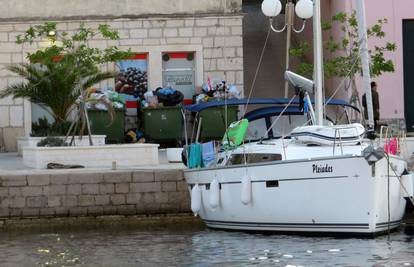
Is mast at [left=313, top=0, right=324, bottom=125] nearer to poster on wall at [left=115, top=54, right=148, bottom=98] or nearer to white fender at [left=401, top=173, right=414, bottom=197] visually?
white fender at [left=401, top=173, right=414, bottom=197]

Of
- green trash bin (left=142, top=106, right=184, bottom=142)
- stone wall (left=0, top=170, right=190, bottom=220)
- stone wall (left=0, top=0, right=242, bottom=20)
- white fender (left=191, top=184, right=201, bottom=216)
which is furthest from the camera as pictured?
stone wall (left=0, top=0, right=242, bottom=20)

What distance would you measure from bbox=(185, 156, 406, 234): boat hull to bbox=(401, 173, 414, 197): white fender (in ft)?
0.34

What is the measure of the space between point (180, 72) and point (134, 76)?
3.86 ft

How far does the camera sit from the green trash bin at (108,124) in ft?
99.6

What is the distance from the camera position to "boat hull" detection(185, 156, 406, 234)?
19.4 m

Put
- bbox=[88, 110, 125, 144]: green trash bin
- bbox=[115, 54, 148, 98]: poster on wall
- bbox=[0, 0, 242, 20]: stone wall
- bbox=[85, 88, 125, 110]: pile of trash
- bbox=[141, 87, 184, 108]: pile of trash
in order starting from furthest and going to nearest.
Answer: bbox=[115, 54, 148, 98]: poster on wall < bbox=[0, 0, 242, 20]: stone wall < bbox=[141, 87, 184, 108]: pile of trash < bbox=[88, 110, 125, 144]: green trash bin < bbox=[85, 88, 125, 110]: pile of trash

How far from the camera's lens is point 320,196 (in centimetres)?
1961

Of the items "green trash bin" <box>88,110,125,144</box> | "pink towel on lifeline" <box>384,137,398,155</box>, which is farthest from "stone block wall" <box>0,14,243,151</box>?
"pink towel on lifeline" <box>384,137,398,155</box>

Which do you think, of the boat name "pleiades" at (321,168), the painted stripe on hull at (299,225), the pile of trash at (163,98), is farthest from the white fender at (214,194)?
the pile of trash at (163,98)

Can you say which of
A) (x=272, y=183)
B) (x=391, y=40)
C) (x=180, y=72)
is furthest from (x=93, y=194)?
(x=391, y=40)

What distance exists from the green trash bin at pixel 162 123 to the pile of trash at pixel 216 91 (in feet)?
2.23

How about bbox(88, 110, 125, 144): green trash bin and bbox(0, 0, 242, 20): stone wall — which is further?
bbox(0, 0, 242, 20): stone wall

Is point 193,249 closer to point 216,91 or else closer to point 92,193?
point 92,193

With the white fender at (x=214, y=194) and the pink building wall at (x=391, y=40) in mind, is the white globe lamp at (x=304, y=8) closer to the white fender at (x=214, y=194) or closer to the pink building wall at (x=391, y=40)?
the white fender at (x=214, y=194)
